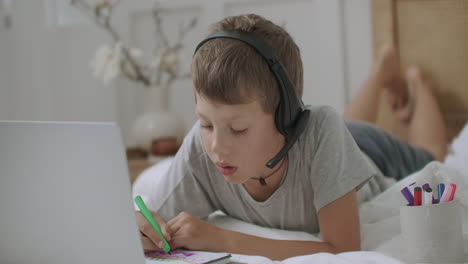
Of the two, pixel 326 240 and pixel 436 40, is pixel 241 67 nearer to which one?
pixel 326 240

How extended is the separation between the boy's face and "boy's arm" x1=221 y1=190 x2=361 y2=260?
0.38ft

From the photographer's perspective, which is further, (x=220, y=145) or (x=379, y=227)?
(x=379, y=227)

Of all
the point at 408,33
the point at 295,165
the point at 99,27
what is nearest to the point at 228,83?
the point at 295,165

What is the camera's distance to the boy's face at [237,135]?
947 millimetres

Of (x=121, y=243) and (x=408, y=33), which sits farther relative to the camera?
(x=408, y=33)

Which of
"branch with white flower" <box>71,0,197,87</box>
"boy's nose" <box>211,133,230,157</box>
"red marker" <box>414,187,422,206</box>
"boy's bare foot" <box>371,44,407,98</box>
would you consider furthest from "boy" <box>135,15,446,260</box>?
"branch with white flower" <box>71,0,197,87</box>

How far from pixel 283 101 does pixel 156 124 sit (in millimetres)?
1436

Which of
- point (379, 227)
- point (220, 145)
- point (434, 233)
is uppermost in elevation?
point (220, 145)

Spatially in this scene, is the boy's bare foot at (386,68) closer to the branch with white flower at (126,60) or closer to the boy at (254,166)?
the branch with white flower at (126,60)

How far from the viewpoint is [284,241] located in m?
1.04

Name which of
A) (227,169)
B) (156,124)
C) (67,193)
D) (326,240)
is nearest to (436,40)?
(156,124)

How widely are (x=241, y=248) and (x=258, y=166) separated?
15cm

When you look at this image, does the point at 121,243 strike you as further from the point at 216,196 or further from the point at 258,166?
the point at 216,196

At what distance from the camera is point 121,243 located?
71cm
